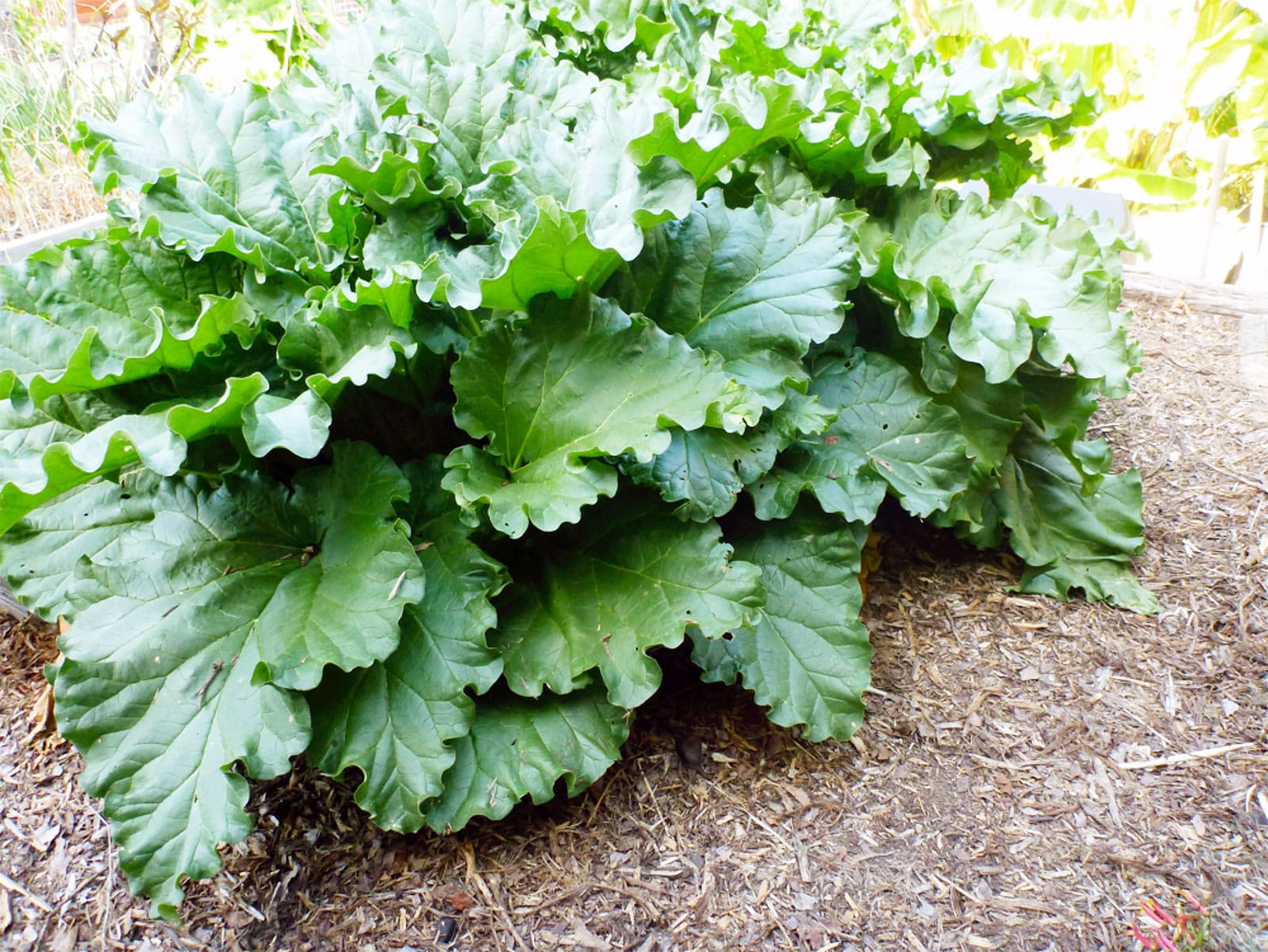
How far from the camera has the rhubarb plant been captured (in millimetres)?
1511

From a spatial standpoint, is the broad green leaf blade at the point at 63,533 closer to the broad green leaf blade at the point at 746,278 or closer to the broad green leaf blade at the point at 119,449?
the broad green leaf blade at the point at 119,449

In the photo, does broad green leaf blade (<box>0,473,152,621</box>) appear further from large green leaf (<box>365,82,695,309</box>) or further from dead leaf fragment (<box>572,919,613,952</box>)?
dead leaf fragment (<box>572,919,613,952</box>)

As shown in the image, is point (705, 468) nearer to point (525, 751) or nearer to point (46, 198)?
point (525, 751)

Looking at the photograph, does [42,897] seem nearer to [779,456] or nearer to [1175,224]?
[779,456]

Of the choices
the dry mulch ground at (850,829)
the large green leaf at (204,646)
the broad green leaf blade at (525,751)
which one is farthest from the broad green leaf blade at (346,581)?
the dry mulch ground at (850,829)

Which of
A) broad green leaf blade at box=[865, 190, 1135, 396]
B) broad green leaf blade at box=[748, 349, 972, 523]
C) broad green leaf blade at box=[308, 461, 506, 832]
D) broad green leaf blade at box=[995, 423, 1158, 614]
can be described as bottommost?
broad green leaf blade at box=[995, 423, 1158, 614]

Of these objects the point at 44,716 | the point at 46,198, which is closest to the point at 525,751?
the point at 44,716

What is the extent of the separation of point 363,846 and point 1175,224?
539 cm

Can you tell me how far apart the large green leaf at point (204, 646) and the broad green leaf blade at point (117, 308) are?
27cm

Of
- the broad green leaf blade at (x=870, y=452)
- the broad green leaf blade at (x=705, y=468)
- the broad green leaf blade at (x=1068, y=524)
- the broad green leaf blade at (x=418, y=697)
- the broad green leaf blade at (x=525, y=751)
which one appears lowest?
the broad green leaf blade at (x=1068, y=524)

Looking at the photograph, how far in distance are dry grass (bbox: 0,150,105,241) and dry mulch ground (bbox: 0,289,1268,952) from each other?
1712 millimetres

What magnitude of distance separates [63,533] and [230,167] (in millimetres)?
856

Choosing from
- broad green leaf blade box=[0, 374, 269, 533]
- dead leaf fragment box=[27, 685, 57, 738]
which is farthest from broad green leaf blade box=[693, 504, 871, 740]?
dead leaf fragment box=[27, 685, 57, 738]

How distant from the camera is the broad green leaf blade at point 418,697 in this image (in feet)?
5.01
